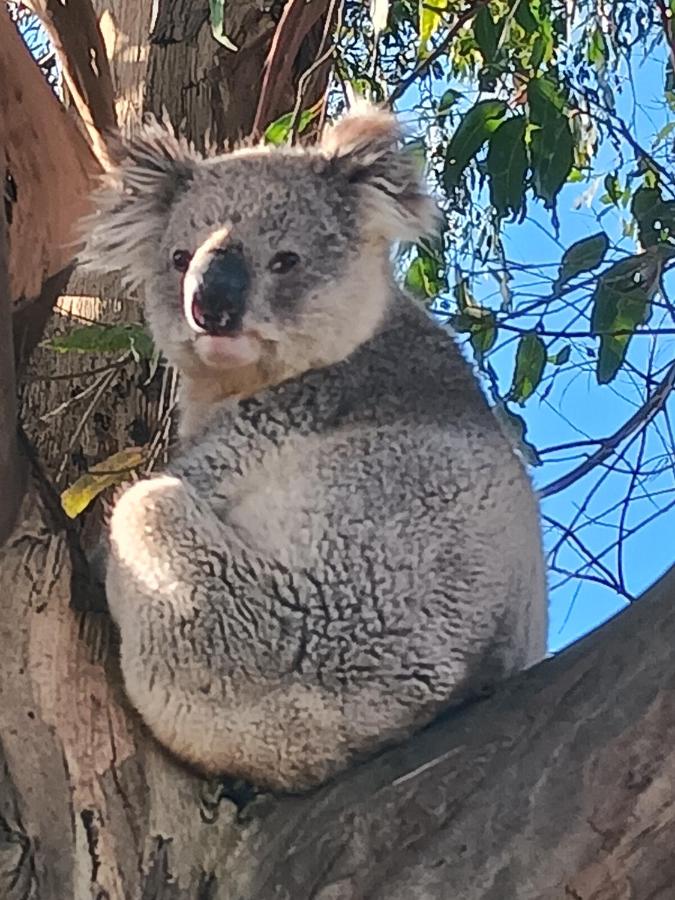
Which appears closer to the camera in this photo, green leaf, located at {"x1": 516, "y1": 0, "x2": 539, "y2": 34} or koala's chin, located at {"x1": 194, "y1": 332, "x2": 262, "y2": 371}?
koala's chin, located at {"x1": 194, "y1": 332, "x2": 262, "y2": 371}

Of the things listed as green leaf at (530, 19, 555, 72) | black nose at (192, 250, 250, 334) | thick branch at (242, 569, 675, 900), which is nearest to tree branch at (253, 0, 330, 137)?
green leaf at (530, 19, 555, 72)

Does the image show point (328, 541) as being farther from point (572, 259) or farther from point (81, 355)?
point (81, 355)

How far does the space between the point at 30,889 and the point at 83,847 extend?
7 centimetres

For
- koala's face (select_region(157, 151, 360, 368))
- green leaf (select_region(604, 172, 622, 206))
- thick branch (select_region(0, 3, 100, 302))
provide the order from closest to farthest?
koala's face (select_region(157, 151, 360, 368)) → thick branch (select_region(0, 3, 100, 302)) → green leaf (select_region(604, 172, 622, 206))

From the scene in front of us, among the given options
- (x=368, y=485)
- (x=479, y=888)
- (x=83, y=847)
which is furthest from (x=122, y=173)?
(x=479, y=888)

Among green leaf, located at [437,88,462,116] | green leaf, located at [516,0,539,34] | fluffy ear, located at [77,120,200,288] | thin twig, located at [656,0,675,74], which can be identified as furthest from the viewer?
green leaf, located at [516,0,539,34]

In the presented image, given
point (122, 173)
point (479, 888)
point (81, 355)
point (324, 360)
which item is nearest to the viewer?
point (479, 888)

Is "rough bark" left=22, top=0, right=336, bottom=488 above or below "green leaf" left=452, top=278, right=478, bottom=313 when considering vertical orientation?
above

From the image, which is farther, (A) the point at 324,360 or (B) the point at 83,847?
(A) the point at 324,360

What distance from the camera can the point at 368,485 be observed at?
181cm

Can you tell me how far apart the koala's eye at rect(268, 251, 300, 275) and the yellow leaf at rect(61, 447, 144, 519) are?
429 mm

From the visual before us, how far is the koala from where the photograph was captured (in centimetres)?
170

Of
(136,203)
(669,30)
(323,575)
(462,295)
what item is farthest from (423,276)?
(323,575)

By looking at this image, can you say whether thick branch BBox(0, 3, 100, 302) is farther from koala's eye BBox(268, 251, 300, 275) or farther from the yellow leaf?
koala's eye BBox(268, 251, 300, 275)
